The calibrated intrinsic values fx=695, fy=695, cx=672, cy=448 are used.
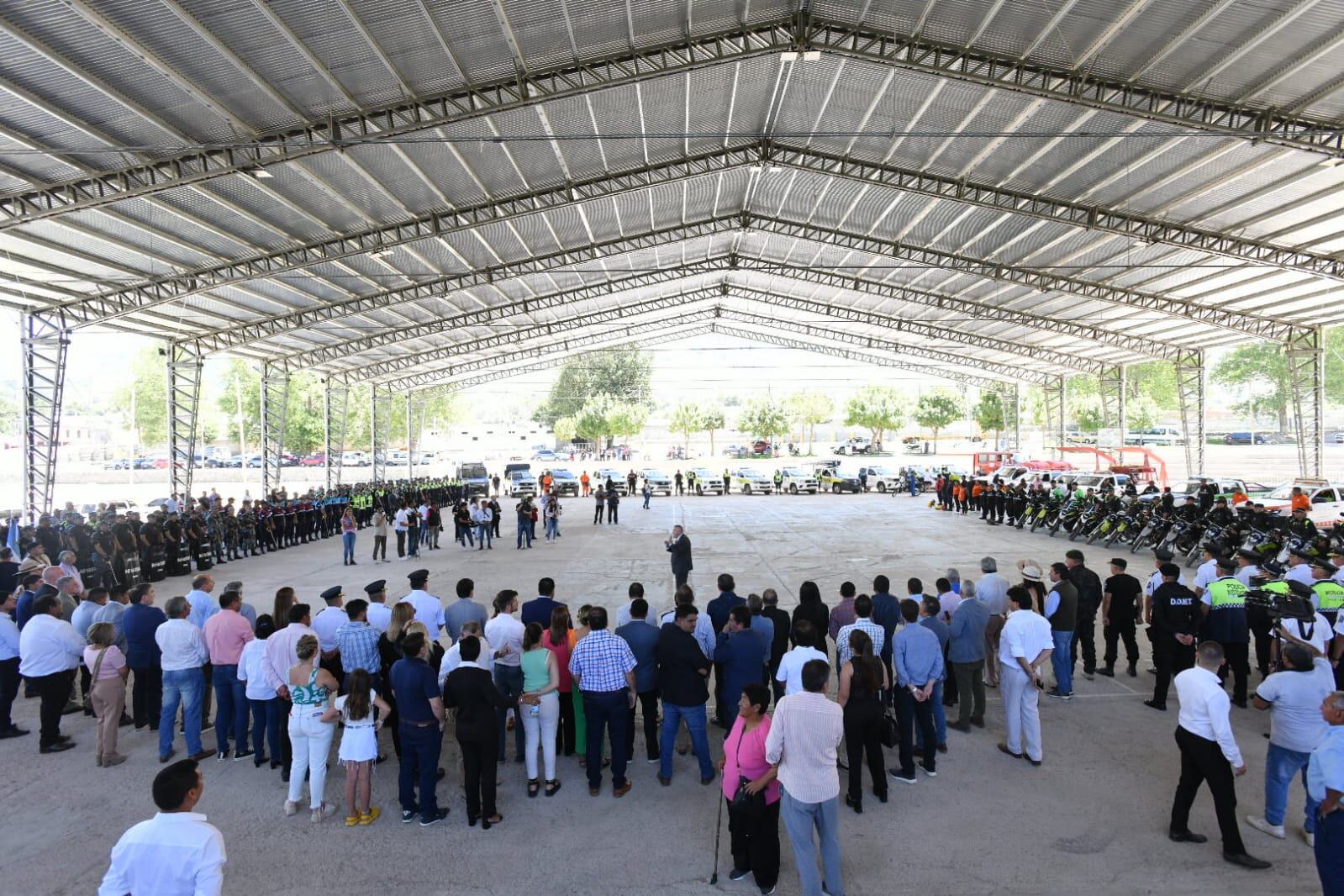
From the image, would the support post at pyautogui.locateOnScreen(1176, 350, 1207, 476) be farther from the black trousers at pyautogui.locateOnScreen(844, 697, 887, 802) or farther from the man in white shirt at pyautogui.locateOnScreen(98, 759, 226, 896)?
the man in white shirt at pyautogui.locateOnScreen(98, 759, 226, 896)

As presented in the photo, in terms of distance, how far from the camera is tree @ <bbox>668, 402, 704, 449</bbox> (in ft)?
196

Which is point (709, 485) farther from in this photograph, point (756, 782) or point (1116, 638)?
point (756, 782)

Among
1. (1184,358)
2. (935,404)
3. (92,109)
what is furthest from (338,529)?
(935,404)

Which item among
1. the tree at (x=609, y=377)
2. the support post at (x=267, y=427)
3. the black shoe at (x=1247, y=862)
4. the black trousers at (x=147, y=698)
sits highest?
the tree at (x=609, y=377)

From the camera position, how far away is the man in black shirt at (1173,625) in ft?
20.2

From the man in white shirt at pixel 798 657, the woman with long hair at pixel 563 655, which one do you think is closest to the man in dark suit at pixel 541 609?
the woman with long hair at pixel 563 655

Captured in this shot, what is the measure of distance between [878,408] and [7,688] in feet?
183

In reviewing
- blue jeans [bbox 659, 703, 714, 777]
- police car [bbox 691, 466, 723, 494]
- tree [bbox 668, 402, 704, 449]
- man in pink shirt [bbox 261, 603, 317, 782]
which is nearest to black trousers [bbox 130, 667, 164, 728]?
man in pink shirt [bbox 261, 603, 317, 782]

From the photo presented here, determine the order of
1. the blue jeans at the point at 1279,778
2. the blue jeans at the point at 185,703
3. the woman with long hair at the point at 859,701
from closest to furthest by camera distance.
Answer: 1. the blue jeans at the point at 1279,778
2. the woman with long hair at the point at 859,701
3. the blue jeans at the point at 185,703

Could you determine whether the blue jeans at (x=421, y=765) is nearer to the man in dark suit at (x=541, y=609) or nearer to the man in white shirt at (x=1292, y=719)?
the man in dark suit at (x=541, y=609)

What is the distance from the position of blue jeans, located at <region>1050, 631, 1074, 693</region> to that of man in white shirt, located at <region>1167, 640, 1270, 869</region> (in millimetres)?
2489

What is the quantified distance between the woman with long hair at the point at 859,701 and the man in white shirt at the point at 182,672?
491 cm

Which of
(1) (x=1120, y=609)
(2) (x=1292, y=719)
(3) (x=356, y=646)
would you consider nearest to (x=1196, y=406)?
(1) (x=1120, y=609)

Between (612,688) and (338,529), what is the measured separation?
2029 centimetres
